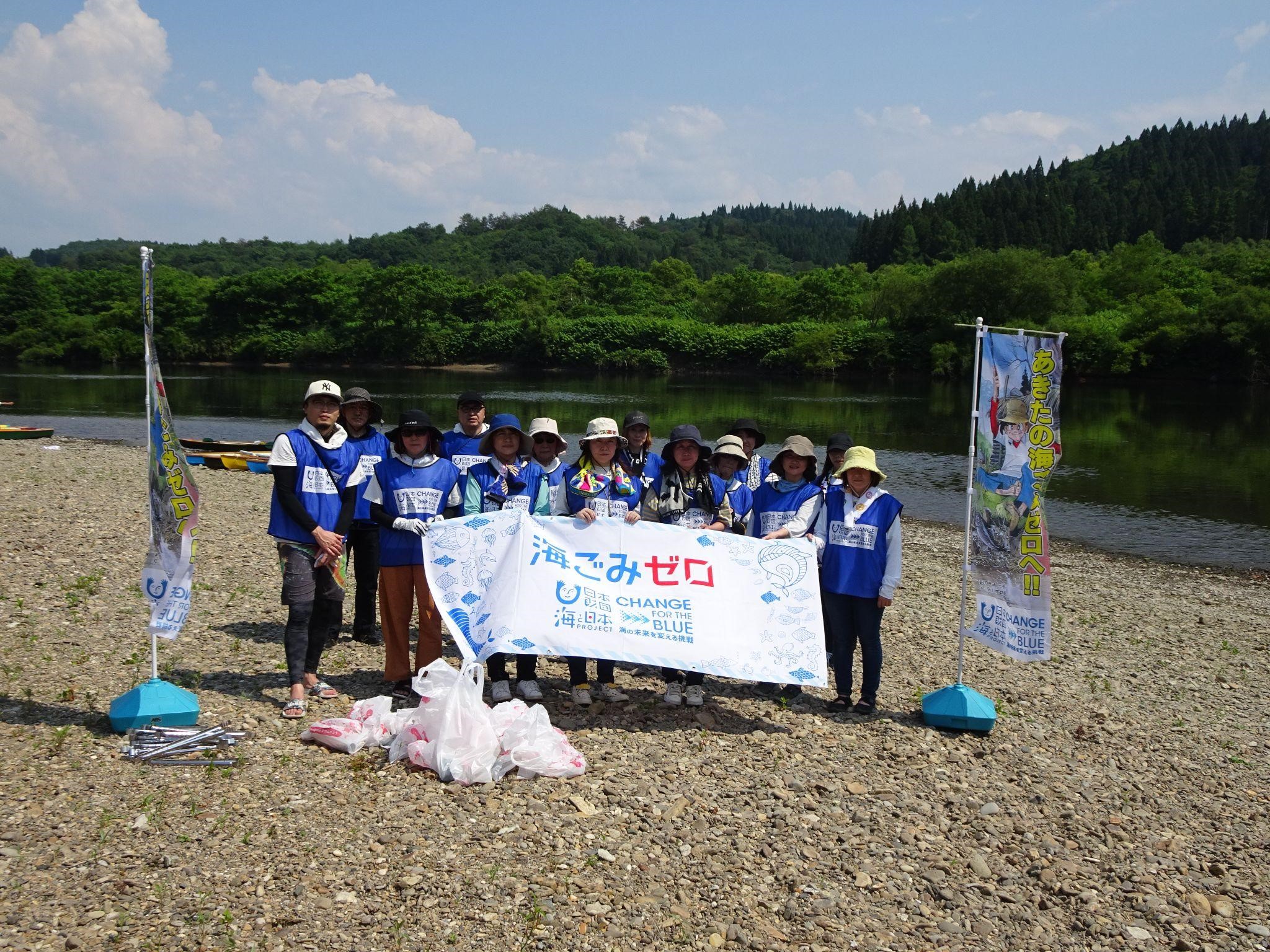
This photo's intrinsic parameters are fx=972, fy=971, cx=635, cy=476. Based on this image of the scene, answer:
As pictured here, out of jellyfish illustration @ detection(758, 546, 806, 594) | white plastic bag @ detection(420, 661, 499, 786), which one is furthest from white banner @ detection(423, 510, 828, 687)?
white plastic bag @ detection(420, 661, 499, 786)

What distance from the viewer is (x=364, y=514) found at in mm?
8219

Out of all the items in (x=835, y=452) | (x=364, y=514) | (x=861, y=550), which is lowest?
(x=861, y=550)

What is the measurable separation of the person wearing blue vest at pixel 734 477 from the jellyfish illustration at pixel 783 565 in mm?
463

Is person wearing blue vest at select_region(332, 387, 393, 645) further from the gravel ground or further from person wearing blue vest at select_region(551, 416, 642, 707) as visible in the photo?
person wearing blue vest at select_region(551, 416, 642, 707)

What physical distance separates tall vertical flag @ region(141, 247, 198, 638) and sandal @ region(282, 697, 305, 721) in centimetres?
96

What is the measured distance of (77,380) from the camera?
229 feet

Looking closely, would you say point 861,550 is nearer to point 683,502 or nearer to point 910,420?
point 683,502

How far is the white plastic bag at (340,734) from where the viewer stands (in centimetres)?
652

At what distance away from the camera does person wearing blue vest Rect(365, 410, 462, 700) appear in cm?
750

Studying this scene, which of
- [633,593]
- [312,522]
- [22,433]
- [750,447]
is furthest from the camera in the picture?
[22,433]

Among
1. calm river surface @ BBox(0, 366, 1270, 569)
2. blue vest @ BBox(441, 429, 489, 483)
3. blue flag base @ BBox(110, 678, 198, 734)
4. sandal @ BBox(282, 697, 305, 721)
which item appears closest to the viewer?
blue flag base @ BBox(110, 678, 198, 734)

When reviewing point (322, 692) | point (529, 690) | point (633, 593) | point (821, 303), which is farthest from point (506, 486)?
point (821, 303)

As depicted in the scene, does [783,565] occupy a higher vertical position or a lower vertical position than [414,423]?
lower

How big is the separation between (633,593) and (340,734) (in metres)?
2.32
